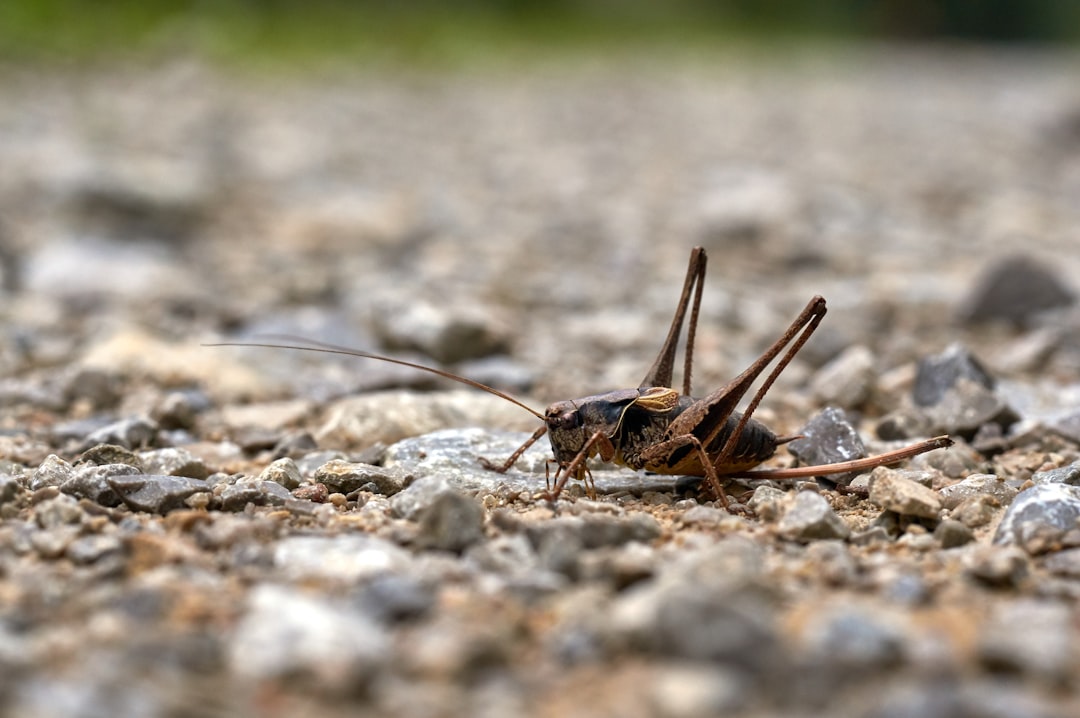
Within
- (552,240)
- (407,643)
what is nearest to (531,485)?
(407,643)

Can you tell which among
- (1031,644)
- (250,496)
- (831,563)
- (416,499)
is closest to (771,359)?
(831,563)

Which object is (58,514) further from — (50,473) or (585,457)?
(585,457)

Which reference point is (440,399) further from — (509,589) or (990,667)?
(990,667)

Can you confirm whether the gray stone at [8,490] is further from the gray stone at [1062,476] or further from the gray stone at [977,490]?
the gray stone at [1062,476]

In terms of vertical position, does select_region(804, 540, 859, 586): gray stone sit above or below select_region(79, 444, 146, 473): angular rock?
below

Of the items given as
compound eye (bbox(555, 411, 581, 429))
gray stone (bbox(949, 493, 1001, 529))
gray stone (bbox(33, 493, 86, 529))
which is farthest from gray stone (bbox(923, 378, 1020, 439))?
gray stone (bbox(33, 493, 86, 529))

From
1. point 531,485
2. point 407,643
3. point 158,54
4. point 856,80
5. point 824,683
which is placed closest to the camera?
point 824,683

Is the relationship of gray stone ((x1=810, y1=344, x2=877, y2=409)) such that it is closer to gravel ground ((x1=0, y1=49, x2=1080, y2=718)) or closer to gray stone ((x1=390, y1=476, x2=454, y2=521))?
gravel ground ((x1=0, y1=49, x2=1080, y2=718))
